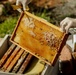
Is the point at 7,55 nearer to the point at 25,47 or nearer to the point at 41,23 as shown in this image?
the point at 25,47

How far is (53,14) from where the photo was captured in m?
7.91

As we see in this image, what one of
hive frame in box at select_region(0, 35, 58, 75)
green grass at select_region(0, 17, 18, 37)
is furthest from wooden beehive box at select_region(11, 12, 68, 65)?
green grass at select_region(0, 17, 18, 37)

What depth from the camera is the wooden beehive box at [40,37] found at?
14.2ft

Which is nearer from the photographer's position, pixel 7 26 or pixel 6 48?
pixel 6 48

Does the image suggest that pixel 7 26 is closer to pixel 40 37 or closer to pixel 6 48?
pixel 6 48

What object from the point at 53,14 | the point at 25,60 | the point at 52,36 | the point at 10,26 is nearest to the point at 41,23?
the point at 52,36

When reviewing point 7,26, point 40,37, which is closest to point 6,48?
point 40,37

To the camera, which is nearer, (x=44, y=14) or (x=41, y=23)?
(x=41, y=23)

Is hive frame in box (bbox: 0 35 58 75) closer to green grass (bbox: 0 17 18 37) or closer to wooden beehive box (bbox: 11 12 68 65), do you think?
wooden beehive box (bbox: 11 12 68 65)

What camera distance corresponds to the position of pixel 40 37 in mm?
4461

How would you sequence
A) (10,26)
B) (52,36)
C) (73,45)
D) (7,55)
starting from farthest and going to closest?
(10,26) < (73,45) < (7,55) < (52,36)

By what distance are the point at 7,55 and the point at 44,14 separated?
9.70 feet

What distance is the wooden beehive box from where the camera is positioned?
171 inches

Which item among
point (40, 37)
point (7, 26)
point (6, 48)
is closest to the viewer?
point (40, 37)
